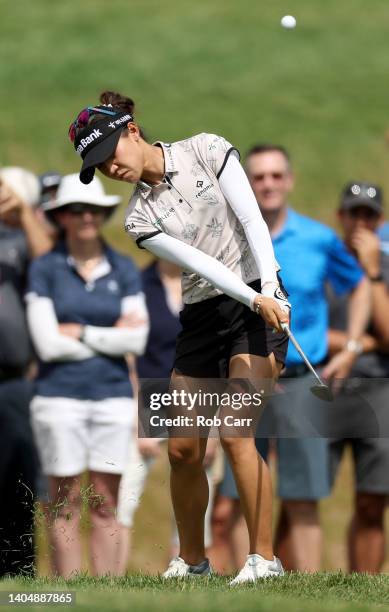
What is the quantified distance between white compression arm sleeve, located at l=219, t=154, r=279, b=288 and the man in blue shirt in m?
2.04

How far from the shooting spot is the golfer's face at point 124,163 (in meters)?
6.89

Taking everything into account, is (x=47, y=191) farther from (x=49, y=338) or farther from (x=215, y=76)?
(x=215, y=76)

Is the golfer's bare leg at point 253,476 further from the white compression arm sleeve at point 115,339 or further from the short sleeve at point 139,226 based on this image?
the white compression arm sleeve at point 115,339

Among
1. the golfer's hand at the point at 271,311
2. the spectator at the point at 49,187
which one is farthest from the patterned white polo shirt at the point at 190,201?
the spectator at the point at 49,187

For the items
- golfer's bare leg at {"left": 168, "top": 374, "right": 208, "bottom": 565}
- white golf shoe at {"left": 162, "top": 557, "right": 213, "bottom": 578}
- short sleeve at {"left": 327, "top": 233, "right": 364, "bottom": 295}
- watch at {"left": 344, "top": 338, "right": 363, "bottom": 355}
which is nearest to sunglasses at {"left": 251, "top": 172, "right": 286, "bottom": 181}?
short sleeve at {"left": 327, "top": 233, "right": 364, "bottom": 295}

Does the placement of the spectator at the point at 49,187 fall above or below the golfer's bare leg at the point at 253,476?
above

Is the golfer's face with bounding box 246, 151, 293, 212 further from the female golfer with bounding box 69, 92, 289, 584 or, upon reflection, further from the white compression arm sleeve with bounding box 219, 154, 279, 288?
the white compression arm sleeve with bounding box 219, 154, 279, 288

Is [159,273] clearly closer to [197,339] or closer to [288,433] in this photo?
[288,433]

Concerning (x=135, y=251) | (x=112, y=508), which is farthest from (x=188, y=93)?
(x=112, y=508)

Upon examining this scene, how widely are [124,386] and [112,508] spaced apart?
2.65 ft

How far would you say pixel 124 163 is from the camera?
6.89 meters

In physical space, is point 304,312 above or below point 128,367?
above

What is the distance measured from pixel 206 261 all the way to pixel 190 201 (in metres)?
0.37

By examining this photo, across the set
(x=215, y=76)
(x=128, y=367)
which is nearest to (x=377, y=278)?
(x=128, y=367)
